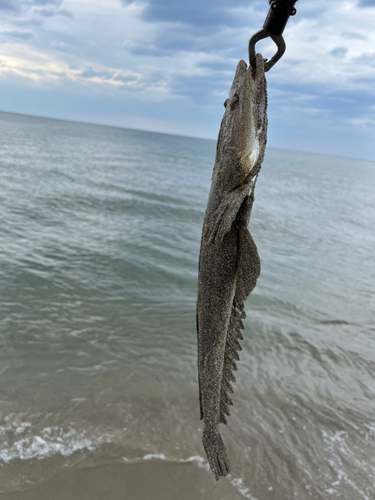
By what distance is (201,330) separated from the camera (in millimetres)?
2850

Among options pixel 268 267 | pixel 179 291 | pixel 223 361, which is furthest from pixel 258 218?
pixel 223 361

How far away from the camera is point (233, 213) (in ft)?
7.70

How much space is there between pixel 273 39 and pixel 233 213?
1001 mm

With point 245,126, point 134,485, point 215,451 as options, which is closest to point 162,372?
point 134,485

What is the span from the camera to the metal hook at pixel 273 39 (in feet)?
6.60

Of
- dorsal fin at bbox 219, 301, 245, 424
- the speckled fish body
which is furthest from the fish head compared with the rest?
dorsal fin at bbox 219, 301, 245, 424

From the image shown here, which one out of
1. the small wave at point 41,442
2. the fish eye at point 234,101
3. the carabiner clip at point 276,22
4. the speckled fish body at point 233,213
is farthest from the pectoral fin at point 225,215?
the small wave at point 41,442

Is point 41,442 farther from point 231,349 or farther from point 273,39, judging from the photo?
point 273,39

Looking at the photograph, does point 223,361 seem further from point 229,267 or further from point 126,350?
point 126,350

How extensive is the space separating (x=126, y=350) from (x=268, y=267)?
7606 mm

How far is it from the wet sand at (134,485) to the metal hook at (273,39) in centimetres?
486

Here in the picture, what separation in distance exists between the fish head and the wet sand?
4.17m

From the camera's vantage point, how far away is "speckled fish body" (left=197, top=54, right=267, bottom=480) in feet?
7.73

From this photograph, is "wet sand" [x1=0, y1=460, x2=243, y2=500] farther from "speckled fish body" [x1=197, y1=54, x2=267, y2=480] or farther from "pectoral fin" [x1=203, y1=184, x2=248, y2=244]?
"pectoral fin" [x1=203, y1=184, x2=248, y2=244]
